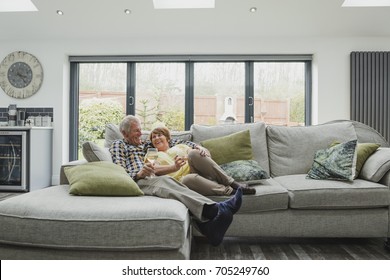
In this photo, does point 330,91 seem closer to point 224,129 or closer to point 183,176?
point 224,129

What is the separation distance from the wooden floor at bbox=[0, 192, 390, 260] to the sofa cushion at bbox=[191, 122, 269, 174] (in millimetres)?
713

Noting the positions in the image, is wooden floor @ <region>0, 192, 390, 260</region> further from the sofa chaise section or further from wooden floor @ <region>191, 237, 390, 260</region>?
the sofa chaise section

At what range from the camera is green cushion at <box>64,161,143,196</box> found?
2094 mm

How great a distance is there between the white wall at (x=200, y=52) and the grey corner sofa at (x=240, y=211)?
2138 mm

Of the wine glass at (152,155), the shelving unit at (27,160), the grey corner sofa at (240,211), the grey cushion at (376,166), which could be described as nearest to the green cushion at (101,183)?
the grey corner sofa at (240,211)

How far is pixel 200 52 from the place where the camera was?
17.6 ft

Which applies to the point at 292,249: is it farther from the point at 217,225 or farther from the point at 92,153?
the point at 92,153

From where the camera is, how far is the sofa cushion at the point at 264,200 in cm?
246

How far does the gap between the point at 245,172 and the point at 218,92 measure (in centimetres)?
312

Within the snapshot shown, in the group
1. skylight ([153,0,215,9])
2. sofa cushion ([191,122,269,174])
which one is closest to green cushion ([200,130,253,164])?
sofa cushion ([191,122,269,174])

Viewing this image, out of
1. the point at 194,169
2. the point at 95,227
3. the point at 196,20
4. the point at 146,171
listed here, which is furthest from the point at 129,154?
the point at 196,20

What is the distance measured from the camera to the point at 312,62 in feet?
18.0

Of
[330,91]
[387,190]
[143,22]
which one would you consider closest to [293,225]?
[387,190]
